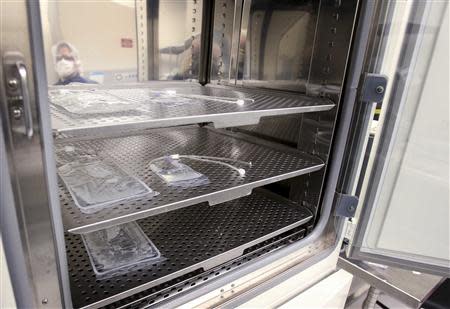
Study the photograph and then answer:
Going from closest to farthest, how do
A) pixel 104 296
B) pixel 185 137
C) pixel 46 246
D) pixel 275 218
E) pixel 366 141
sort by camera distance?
pixel 46 246
pixel 104 296
pixel 366 141
pixel 275 218
pixel 185 137

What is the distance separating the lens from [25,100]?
34cm

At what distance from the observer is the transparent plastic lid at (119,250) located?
683 mm

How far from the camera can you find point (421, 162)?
0.81 meters

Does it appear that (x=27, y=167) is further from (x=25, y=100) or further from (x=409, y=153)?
(x=409, y=153)

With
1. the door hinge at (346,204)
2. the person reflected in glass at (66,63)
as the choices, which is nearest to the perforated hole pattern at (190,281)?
the door hinge at (346,204)

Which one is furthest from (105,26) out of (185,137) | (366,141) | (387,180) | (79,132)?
(387,180)

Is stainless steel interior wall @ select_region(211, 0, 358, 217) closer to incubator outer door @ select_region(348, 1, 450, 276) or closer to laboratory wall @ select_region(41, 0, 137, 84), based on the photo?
incubator outer door @ select_region(348, 1, 450, 276)

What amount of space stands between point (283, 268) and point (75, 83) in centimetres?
83

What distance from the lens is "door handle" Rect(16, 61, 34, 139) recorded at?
332 mm

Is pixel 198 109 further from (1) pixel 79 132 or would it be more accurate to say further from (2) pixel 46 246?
(2) pixel 46 246

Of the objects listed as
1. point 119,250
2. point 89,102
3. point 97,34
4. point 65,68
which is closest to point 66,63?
point 65,68

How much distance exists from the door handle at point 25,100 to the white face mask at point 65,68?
0.58 meters

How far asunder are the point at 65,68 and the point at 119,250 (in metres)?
0.54

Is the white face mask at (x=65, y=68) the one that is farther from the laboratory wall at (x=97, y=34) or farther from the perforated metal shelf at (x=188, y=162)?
the perforated metal shelf at (x=188, y=162)
